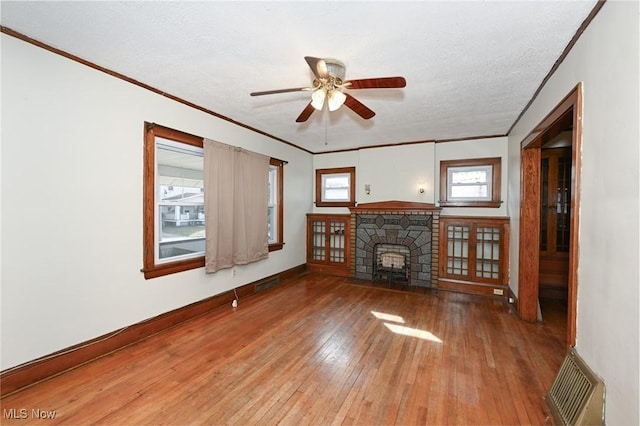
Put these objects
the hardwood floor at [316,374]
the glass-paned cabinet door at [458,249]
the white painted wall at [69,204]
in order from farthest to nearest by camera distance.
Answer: the glass-paned cabinet door at [458,249], the white painted wall at [69,204], the hardwood floor at [316,374]

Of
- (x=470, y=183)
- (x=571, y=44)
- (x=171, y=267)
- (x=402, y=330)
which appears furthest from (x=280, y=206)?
(x=571, y=44)

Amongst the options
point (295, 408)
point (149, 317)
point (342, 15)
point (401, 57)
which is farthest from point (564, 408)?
point (149, 317)

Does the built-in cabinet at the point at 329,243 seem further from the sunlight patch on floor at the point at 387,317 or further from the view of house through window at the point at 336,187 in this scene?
the sunlight patch on floor at the point at 387,317

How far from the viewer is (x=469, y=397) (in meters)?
1.95

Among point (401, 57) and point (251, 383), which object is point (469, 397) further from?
point (401, 57)

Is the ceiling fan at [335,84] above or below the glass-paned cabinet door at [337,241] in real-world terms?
above

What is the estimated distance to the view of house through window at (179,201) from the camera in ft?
10.2

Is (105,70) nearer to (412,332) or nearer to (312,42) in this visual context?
(312,42)

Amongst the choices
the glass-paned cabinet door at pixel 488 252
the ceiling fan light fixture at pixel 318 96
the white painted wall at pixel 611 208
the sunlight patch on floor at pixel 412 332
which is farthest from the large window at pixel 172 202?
the glass-paned cabinet door at pixel 488 252

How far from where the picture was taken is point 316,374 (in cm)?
222

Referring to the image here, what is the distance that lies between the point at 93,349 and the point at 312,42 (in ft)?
10.6

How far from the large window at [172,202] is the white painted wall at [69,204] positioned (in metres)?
0.11

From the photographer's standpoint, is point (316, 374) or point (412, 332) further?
point (412, 332)

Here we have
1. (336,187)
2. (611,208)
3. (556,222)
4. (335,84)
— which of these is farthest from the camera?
(336,187)
